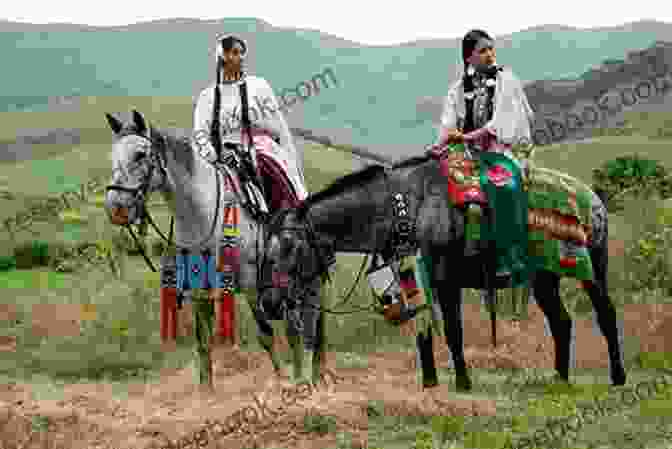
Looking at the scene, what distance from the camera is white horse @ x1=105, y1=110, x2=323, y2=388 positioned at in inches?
315

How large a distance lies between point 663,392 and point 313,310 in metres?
3.49

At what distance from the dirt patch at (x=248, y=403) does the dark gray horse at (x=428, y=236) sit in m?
1.05

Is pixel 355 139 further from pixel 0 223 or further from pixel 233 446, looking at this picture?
pixel 233 446

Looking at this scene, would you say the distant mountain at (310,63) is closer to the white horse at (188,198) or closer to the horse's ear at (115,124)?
the white horse at (188,198)

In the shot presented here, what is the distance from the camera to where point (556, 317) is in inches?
377

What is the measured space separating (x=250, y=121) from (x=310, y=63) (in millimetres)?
61335

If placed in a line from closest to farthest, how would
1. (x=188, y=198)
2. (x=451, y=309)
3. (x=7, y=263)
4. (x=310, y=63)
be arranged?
(x=188, y=198) → (x=451, y=309) → (x=7, y=263) → (x=310, y=63)

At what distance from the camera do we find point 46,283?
20.5m

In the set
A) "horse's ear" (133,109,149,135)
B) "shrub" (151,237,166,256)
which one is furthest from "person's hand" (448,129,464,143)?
"shrub" (151,237,166,256)

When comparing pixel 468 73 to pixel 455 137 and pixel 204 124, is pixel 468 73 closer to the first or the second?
pixel 455 137

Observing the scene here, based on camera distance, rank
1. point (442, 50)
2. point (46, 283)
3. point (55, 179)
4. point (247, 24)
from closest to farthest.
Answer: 1. point (46, 283)
2. point (55, 179)
3. point (442, 50)
4. point (247, 24)

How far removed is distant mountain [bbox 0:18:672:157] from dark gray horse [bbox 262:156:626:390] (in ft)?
131

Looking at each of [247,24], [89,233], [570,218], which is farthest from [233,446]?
[247,24]

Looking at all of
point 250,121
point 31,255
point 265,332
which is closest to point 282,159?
point 250,121
